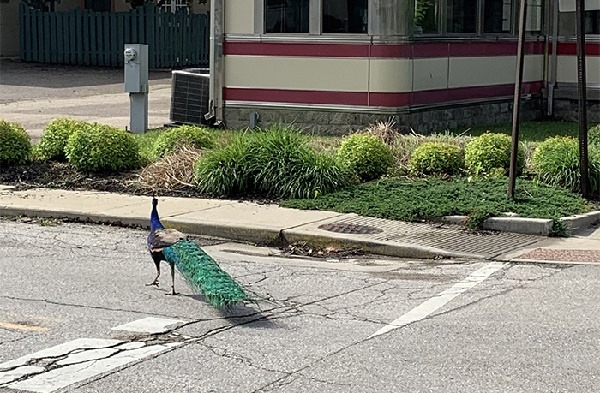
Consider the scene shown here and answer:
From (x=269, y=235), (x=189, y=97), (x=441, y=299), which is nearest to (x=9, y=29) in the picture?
(x=189, y=97)

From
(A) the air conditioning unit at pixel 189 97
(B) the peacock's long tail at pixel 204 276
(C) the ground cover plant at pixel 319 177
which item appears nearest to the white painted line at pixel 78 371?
(B) the peacock's long tail at pixel 204 276

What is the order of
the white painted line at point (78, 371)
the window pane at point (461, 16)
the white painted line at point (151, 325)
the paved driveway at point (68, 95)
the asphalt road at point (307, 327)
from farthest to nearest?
the paved driveway at point (68, 95)
the window pane at point (461, 16)
the white painted line at point (151, 325)
the asphalt road at point (307, 327)
the white painted line at point (78, 371)

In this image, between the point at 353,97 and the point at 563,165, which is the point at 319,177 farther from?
the point at 353,97

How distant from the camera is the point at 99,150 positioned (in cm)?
1434

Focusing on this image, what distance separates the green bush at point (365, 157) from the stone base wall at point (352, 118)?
3.38 m

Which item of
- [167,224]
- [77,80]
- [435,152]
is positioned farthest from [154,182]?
[77,80]

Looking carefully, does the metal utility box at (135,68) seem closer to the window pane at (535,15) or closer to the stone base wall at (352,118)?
the stone base wall at (352,118)

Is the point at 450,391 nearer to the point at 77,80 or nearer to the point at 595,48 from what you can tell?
the point at 595,48

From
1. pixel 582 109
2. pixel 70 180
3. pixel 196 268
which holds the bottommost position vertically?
pixel 70 180

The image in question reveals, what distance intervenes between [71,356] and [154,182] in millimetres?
6868

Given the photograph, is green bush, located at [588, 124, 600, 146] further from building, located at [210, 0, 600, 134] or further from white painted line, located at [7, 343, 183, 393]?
white painted line, located at [7, 343, 183, 393]

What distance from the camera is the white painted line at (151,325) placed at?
7.73 metres

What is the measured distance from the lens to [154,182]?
13.8m

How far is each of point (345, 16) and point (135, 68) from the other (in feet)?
11.4
